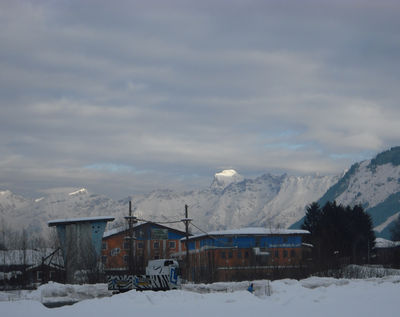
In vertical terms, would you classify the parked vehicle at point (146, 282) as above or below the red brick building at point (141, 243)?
below

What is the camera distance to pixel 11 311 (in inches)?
826

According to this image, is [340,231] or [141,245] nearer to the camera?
[340,231]

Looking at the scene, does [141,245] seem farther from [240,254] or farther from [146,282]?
[146,282]

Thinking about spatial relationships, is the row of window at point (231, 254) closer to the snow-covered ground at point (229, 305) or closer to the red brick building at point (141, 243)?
the red brick building at point (141, 243)

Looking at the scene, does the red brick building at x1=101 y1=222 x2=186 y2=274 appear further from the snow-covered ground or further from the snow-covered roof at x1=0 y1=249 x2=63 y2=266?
the snow-covered ground

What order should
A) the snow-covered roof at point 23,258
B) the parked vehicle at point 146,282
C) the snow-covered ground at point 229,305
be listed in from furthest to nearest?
the snow-covered roof at point 23,258 → the parked vehicle at point 146,282 → the snow-covered ground at point 229,305

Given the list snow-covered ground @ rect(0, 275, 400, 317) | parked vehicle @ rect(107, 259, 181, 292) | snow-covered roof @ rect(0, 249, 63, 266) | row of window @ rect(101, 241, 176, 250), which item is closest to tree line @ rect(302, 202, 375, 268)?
row of window @ rect(101, 241, 176, 250)

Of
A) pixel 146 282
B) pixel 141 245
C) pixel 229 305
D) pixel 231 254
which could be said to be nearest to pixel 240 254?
pixel 231 254

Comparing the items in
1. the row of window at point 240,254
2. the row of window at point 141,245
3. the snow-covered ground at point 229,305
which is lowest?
the row of window at point 240,254

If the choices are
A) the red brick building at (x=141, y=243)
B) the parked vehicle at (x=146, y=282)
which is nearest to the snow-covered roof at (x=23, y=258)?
the red brick building at (x=141, y=243)

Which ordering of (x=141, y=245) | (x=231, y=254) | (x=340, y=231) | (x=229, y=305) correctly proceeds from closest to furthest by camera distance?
(x=229, y=305), (x=231, y=254), (x=340, y=231), (x=141, y=245)

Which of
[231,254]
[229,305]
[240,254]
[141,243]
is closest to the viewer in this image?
[229,305]

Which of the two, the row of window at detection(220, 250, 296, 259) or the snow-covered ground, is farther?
the row of window at detection(220, 250, 296, 259)

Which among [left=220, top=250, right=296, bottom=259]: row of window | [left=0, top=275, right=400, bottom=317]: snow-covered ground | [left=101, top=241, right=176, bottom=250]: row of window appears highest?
[left=101, top=241, right=176, bottom=250]: row of window
